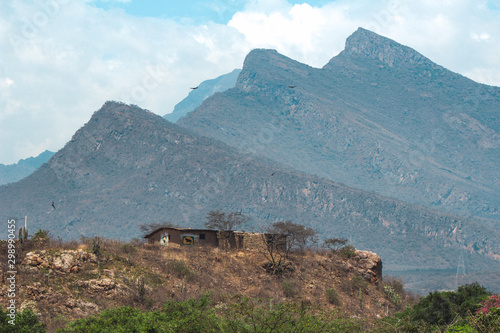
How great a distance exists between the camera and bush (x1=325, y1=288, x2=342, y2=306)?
2059 inches

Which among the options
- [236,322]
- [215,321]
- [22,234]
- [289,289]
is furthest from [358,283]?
[236,322]

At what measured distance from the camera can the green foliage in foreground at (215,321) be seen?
25.1m

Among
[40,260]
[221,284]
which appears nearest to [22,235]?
[40,260]

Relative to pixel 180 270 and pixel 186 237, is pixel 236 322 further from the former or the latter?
pixel 186 237

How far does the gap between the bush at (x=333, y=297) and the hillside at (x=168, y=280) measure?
0.11 metres

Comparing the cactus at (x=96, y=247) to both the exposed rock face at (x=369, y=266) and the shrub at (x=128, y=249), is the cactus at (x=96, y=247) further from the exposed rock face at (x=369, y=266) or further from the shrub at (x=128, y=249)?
the exposed rock face at (x=369, y=266)

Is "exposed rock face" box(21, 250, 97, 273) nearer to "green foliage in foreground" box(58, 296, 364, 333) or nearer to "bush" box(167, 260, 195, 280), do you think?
"bush" box(167, 260, 195, 280)

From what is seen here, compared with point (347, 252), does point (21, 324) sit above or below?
below

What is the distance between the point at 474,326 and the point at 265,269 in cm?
3291

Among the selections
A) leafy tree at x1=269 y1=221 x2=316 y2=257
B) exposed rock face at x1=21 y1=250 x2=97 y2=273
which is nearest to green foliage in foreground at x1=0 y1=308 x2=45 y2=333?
exposed rock face at x1=21 y1=250 x2=97 y2=273

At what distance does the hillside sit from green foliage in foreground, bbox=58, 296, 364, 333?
4056 millimetres

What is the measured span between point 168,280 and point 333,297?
14.1m

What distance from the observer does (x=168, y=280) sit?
47.8 meters

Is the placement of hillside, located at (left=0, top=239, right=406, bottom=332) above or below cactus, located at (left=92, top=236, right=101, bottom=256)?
below
